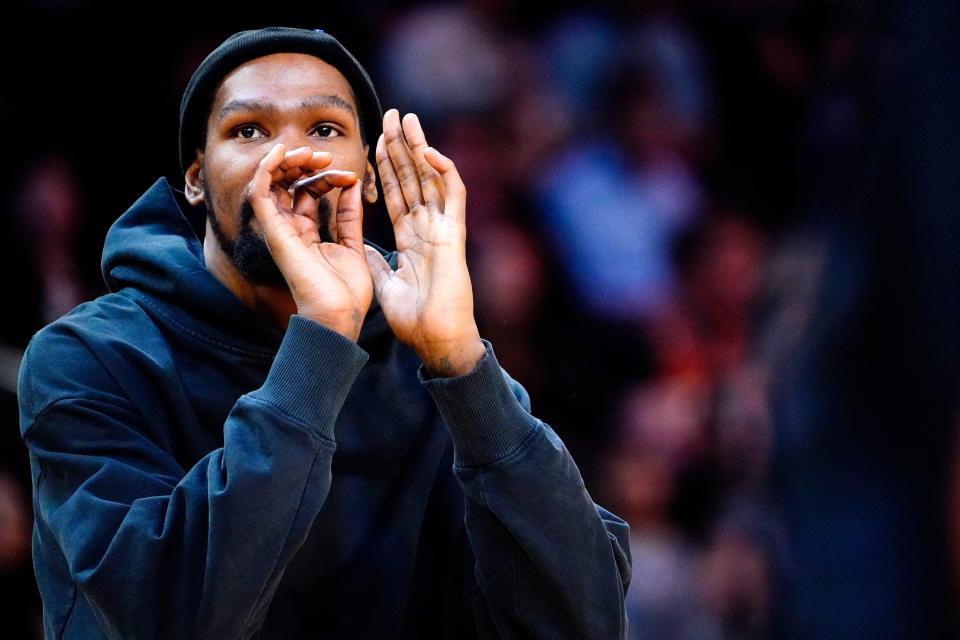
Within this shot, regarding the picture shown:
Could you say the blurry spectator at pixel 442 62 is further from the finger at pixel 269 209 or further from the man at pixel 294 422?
the finger at pixel 269 209

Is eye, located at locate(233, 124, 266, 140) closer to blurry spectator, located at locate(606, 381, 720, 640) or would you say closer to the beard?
the beard

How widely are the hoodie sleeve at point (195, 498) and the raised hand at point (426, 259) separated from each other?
12cm

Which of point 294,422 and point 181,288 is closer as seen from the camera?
point 294,422

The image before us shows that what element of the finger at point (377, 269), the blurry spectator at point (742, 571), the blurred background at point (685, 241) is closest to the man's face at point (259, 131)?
the finger at point (377, 269)

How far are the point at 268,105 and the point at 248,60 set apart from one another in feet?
0.35

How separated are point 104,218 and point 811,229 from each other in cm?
246

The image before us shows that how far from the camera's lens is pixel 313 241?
201cm

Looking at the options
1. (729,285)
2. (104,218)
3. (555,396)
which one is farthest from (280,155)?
(729,285)

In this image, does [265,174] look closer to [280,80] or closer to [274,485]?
[280,80]

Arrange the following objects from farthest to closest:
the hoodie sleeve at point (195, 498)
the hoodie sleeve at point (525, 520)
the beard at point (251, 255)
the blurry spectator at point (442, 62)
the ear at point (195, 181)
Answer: the blurry spectator at point (442, 62) < the ear at point (195, 181) < the beard at point (251, 255) < the hoodie sleeve at point (525, 520) < the hoodie sleeve at point (195, 498)

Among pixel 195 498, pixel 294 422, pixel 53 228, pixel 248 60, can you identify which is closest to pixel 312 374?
pixel 294 422

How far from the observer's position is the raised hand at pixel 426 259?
1.94 m

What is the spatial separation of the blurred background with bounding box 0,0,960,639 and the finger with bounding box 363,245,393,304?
174cm

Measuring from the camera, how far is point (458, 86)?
4.84 metres
